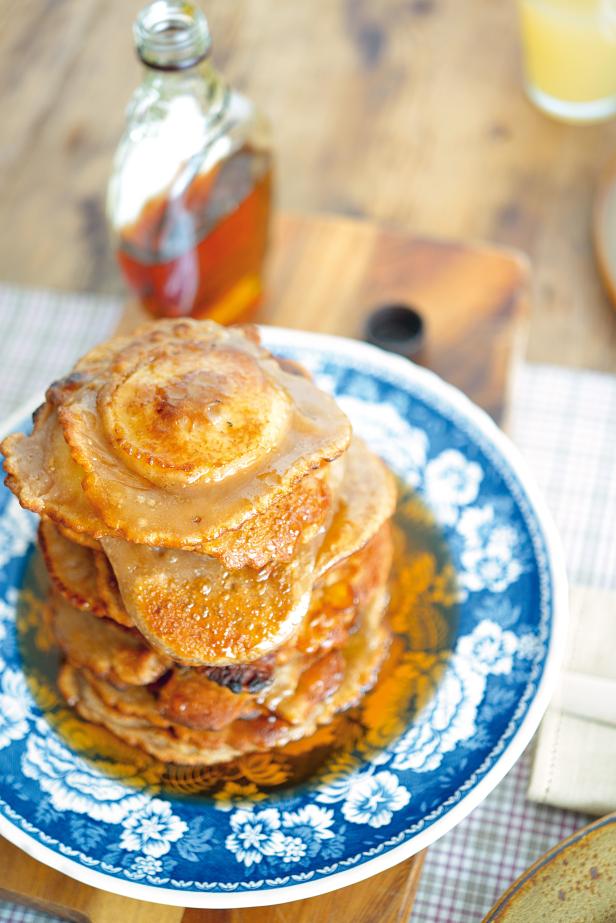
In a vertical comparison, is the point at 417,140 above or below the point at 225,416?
below

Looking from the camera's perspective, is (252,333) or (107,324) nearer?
(252,333)

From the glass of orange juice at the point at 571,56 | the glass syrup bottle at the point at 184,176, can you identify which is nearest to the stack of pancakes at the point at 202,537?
the glass syrup bottle at the point at 184,176

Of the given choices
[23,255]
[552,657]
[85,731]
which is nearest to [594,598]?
[552,657]

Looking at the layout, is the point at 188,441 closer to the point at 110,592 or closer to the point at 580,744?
the point at 110,592

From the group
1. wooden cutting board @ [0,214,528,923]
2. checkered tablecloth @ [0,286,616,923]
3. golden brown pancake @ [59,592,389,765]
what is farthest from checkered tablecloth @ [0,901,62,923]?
wooden cutting board @ [0,214,528,923]

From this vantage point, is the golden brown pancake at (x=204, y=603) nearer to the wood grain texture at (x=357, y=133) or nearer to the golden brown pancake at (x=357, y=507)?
the golden brown pancake at (x=357, y=507)

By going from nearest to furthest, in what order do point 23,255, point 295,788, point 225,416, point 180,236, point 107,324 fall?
point 225,416 → point 295,788 → point 180,236 → point 107,324 → point 23,255

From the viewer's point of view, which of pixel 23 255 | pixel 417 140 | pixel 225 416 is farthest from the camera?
pixel 417 140

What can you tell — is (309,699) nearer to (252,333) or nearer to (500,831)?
(500,831)
